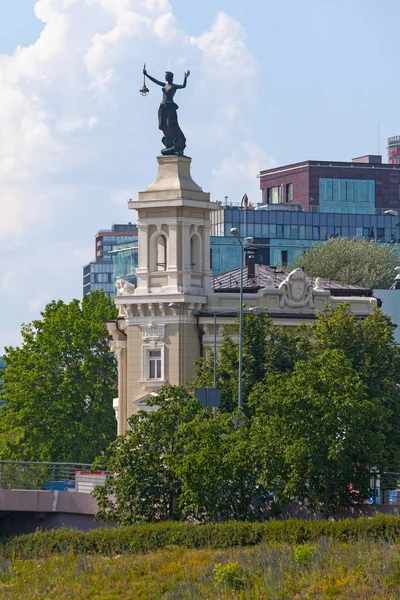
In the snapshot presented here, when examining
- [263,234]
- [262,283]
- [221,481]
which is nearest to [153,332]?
[262,283]

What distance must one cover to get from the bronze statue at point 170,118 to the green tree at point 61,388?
18.1 m

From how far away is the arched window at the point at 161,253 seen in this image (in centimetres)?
9900

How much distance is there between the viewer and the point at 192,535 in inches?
2581

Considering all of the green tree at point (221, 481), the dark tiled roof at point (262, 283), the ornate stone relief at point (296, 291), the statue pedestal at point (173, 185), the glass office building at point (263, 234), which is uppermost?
the glass office building at point (263, 234)

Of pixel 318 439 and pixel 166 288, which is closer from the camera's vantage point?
pixel 318 439

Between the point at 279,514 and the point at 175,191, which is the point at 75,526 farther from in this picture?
the point at 175,191

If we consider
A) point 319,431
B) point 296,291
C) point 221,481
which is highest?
point 296,291

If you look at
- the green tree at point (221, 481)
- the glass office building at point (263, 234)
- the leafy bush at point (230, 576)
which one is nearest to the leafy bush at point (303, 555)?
the leafy bush at point (230, 576)

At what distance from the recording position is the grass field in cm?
5619

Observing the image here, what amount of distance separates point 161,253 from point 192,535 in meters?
35.6

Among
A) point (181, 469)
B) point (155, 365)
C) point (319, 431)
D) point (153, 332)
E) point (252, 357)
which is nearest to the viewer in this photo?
point (319, 431)

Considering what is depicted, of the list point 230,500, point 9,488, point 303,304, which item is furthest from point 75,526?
point 303,304

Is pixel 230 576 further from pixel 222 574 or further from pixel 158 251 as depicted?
pixel 158 251

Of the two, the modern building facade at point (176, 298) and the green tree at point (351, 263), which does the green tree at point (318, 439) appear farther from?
the green tree at point (351, 263)
